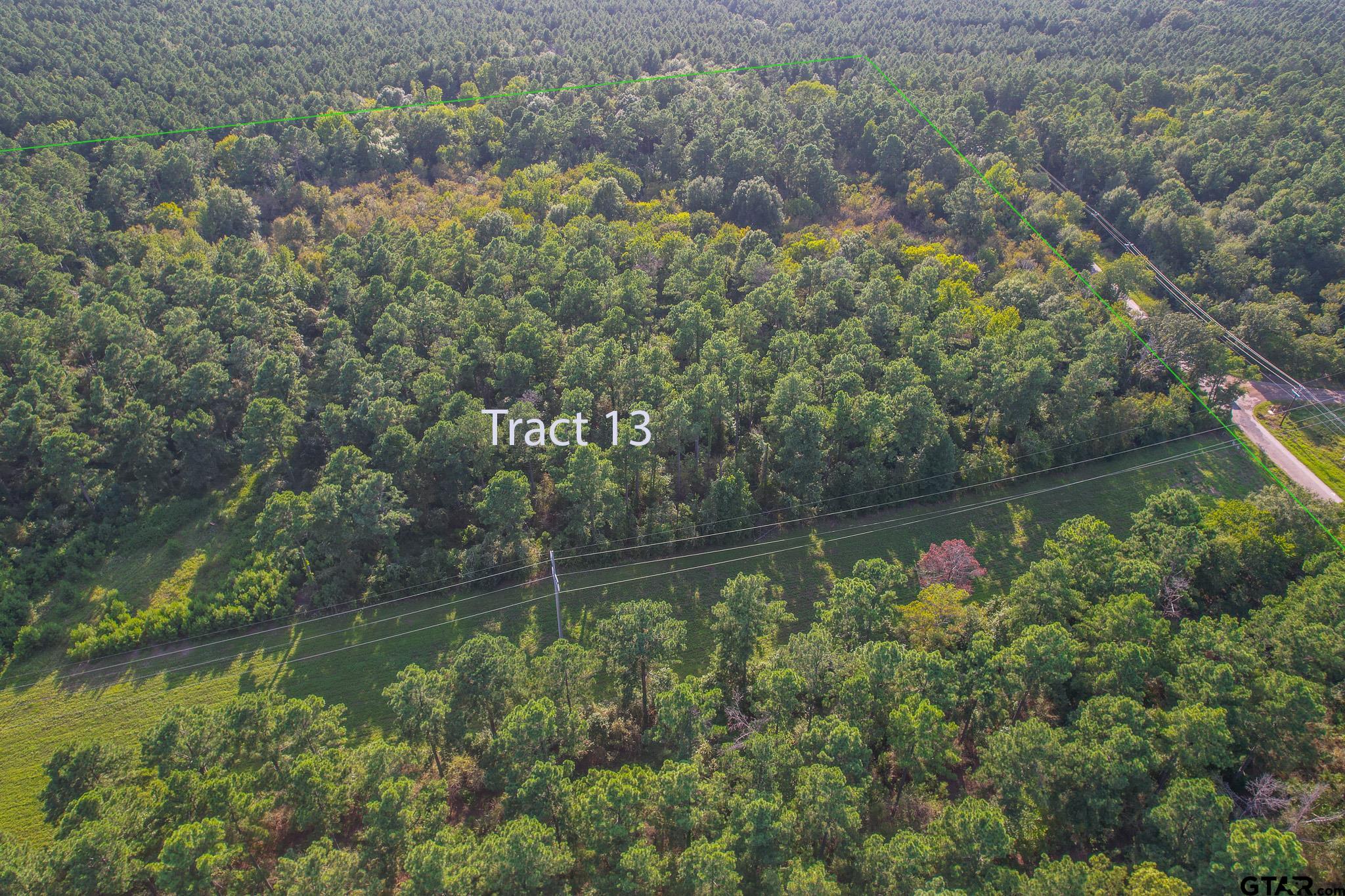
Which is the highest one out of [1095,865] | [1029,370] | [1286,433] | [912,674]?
[1029,370]

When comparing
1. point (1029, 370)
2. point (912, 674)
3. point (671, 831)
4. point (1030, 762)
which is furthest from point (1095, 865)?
point (1029, 370)

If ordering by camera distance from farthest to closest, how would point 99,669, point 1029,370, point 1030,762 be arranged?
1. point 1029,370
2. point 99,669
3. point 1030,762

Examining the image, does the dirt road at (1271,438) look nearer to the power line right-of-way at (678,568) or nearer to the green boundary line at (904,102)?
the green boundary line at (904,102)

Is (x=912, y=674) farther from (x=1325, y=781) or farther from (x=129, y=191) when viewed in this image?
(x=129, y=191)

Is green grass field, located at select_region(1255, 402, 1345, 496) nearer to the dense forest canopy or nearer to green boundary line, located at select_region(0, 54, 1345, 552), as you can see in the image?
green boundary line, located at select_region(0, 54, 1345, 552)

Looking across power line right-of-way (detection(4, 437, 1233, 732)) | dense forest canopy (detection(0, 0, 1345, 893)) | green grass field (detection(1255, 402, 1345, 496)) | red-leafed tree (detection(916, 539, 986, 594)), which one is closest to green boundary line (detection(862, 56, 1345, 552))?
dense forest canopy (detection(0, 0, 1345, 893))

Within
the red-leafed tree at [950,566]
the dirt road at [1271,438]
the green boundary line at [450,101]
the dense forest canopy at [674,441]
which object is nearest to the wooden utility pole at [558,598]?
the dense forest canopy at [674,441]
